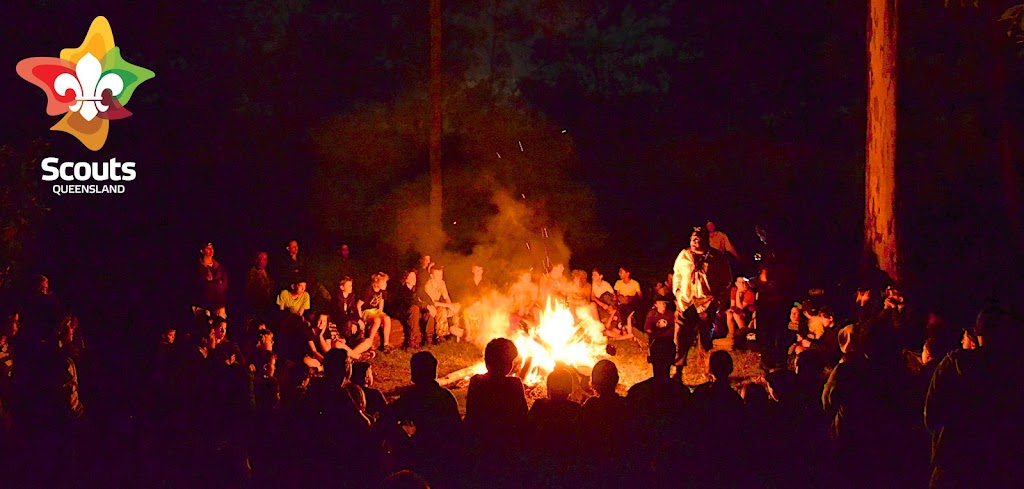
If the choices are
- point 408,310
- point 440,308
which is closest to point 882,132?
point 440,308

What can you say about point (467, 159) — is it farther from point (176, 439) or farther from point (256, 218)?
point (176, 439)

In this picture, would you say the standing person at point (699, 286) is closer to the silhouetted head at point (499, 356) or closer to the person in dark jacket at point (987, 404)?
the silhouetted head at point (499, 356)

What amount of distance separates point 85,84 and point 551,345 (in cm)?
844

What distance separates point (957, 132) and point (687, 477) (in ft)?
39.0

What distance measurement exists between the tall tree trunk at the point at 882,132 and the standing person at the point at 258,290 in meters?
7.88

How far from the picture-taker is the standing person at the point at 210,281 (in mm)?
11797

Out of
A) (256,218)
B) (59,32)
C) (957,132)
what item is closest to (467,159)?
(256,218)

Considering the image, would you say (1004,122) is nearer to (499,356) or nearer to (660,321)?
(660,321)

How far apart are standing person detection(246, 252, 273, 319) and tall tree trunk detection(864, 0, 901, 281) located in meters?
7.88

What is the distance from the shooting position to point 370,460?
5.06 m

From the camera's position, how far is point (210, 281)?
38.9ft

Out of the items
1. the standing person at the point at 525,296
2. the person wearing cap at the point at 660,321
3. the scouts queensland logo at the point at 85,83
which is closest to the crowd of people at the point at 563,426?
the person wearing cap at the point at 660,321

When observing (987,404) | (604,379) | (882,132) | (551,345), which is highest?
(882,132)

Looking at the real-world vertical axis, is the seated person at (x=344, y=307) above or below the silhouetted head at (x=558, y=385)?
above
